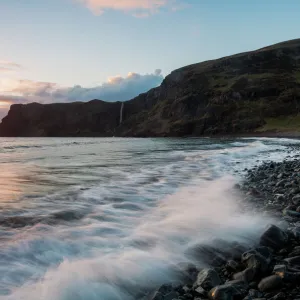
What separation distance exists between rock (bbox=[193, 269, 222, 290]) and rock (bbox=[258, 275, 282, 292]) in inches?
26.0

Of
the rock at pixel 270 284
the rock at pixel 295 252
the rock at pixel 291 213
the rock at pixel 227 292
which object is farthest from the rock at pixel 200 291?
the rock at pixel 291 213

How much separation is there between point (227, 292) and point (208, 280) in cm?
53

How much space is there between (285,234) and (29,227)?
21.6ft

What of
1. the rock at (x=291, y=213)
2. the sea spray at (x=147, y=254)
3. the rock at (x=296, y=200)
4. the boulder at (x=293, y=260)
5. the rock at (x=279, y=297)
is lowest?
the sea spray at (x=147, y=254)

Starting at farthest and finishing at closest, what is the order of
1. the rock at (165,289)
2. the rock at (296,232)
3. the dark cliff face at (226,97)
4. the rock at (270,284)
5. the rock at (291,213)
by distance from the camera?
1. the dark cliff face at (226,97)
2. the rock at (291,213)
3. the rock at (296,232)
4. the rock at (165,289)
5. the rock at (270,284)

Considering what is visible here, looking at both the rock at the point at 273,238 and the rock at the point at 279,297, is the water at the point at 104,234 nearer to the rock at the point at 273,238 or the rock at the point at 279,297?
the rock at the point at 273,238

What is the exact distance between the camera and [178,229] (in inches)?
331

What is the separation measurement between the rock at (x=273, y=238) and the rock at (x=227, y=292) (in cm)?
209

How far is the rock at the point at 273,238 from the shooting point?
6715 mm

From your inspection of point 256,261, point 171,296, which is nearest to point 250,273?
point 256,261

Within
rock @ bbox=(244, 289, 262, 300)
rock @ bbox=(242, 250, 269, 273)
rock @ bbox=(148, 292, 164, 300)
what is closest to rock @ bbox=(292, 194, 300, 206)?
rock @ bbox=(242, 250, 269, 273)

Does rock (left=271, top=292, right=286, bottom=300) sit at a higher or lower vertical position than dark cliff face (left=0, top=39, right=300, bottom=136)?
lower

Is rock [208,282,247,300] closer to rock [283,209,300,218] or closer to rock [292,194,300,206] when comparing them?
rock [283,209,300,218]

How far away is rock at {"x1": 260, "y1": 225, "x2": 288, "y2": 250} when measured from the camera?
6715mm
